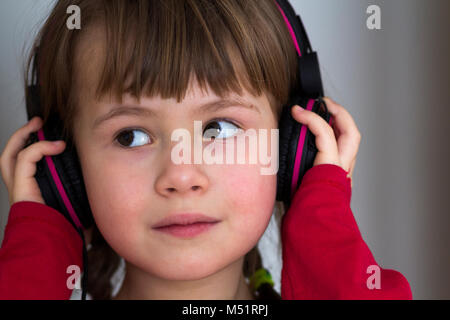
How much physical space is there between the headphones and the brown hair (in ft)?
0.09

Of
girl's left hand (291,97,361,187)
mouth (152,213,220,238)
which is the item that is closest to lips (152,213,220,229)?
mouth (152,213,220,238)

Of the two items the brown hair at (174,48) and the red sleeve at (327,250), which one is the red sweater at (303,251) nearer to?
the red sleeve at (327,250)

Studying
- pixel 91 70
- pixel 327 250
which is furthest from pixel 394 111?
pixel 91 70

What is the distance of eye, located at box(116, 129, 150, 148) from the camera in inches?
37.8

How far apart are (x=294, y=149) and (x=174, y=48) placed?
31 cm

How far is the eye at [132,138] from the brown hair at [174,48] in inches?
3.4

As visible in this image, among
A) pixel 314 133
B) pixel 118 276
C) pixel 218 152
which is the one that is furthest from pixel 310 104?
pixel 118 276

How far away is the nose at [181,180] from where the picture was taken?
879mm

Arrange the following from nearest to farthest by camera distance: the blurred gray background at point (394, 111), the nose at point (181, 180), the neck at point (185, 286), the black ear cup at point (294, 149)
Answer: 1. the nose at point (181, 180)
2. the black ear cup at point (294, 149)
3. the neck at point (185, 286)
4. the blurred gray background at point (394, 111)

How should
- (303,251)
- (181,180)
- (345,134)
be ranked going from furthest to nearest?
(345,134)
(303,251)
(181,180)

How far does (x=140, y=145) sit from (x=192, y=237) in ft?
0.66

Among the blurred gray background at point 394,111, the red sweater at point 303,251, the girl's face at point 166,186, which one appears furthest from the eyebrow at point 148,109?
the blurred gray background at point 394,111

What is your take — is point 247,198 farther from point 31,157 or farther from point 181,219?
point 31,157

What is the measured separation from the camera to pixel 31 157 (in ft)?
3.35
